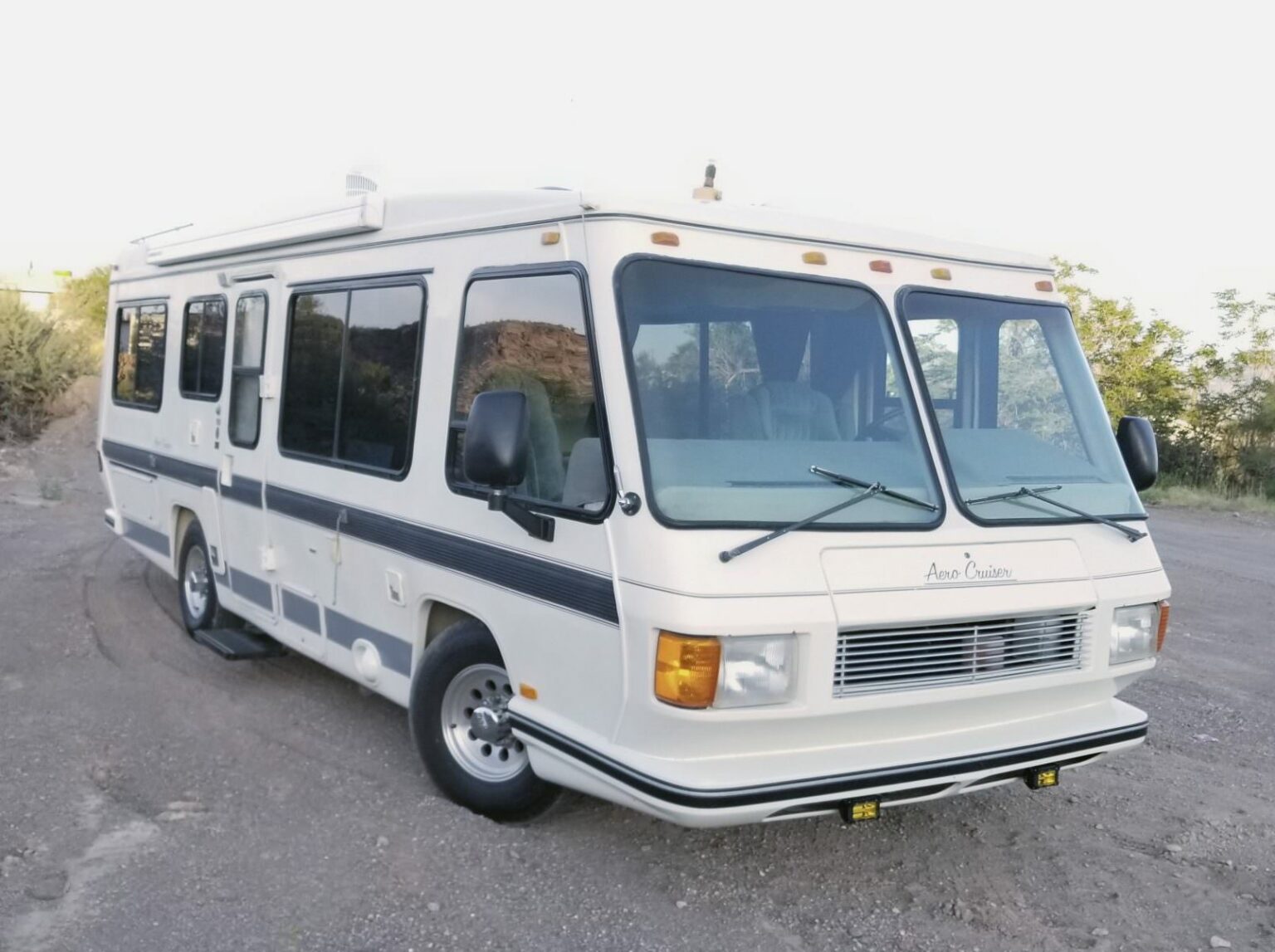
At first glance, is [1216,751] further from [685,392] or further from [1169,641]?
[685,392]

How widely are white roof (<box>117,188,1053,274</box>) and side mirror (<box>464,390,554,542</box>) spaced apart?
72cm

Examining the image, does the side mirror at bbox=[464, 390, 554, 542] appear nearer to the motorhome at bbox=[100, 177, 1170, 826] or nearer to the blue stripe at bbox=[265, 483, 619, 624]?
the motorhome at bbox=[100, 177, 1170, 826]

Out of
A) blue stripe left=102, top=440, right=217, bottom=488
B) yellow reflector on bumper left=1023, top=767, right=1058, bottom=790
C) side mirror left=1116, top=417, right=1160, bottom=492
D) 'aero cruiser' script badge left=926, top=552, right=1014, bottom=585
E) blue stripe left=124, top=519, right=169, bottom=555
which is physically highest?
side mirror left=1116, top=417, right=1160, bottom=492

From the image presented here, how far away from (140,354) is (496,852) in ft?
17.1

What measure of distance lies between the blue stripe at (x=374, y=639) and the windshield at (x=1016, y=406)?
2416 mm

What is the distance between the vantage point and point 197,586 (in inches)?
290

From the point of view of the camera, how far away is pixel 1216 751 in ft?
18.9

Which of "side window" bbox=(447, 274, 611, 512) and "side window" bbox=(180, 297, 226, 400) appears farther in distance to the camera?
"side window" bbox=(180, 297, 226, 400)

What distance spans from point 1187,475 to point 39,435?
20.0 metres

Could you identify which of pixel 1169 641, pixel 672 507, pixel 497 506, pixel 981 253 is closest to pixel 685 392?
pixel 672 507

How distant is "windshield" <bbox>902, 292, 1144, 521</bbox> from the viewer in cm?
432

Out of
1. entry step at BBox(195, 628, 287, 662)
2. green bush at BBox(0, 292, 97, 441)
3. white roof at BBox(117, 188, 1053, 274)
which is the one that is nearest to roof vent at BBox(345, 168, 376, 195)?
white roof at BBox(117, 188, 1053, 274)

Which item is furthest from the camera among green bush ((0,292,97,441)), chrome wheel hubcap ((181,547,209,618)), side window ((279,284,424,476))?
green bush ((0,292,97,441))

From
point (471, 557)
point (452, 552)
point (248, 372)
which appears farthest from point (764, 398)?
point (248, 372)
